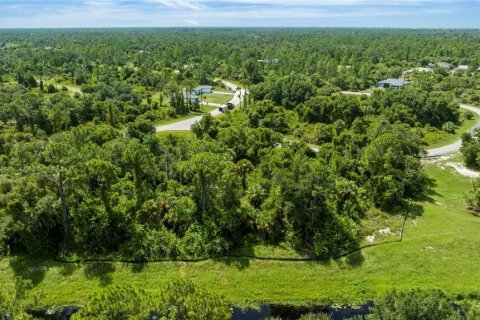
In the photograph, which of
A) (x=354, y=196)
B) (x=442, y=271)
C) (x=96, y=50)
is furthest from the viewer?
(x=96, y=50)

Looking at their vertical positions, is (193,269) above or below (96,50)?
below

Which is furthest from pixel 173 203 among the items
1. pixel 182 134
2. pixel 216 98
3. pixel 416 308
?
pixel 216 98

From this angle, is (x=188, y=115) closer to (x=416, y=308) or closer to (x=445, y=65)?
(x=416, y=308)

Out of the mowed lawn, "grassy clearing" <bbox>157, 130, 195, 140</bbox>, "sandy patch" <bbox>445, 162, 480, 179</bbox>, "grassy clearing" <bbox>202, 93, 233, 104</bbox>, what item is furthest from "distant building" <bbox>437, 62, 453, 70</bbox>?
the mowed lawn

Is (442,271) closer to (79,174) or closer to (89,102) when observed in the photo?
(79,174)

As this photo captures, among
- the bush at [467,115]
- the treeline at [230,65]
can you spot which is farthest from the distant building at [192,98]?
the bush at [467,115]

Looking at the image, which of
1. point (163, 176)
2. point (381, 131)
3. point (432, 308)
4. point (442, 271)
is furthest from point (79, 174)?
point (381, 131)

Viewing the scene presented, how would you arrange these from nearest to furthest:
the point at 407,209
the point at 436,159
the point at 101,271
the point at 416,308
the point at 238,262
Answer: the point at 416,308 → the point at 101,271 → the point at 238,262 → the point at 407,209 → the point at 436,159
